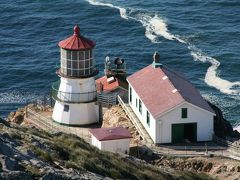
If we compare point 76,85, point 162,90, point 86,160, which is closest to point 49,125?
point 76,85

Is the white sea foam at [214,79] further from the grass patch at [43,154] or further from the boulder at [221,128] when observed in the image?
the grass patch at [43,154]

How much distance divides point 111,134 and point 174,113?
11.7ft

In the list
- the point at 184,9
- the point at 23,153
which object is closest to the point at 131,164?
the point at 23,153

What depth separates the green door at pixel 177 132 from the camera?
41281 millimetres

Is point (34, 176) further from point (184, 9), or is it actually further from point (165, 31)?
point (184, 9)

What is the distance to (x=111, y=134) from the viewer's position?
133 ft

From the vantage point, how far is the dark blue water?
68.2 m

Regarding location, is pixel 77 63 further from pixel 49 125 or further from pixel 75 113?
pixel 49 125

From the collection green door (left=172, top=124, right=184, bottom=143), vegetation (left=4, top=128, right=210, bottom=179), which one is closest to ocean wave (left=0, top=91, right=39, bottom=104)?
green door (left=172, top=124, right=184, bottom=143)

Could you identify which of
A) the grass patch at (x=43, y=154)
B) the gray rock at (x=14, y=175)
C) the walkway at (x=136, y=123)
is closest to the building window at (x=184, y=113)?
the walkway at (x=136, y=123)

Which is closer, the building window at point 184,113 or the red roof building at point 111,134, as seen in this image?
the red roof building at point 111,134

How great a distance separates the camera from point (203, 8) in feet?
300

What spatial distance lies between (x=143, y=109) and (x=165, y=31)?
1544 inches

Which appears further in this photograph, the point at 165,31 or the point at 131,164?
the point at 165,31
